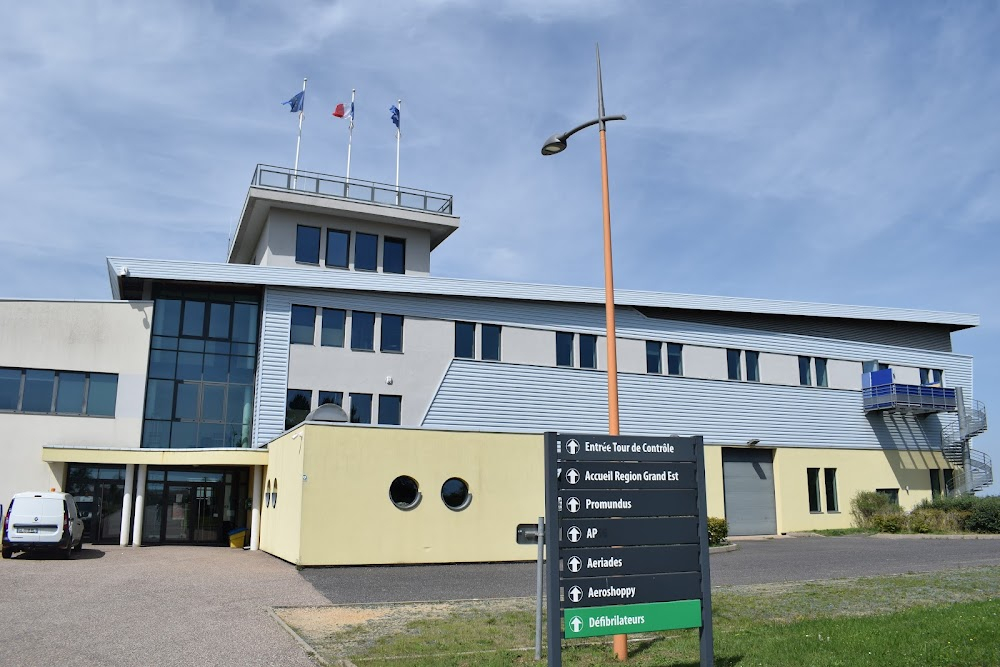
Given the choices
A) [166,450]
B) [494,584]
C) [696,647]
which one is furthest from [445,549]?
[696,647]

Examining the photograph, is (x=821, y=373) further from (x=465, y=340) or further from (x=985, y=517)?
(x=465, y=340)

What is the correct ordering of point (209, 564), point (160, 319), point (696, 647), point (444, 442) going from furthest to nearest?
point (160, 319), point (444, 442), point (209, 564), point (696, 647)

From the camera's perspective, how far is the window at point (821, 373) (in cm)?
3506

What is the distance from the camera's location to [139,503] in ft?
86.4

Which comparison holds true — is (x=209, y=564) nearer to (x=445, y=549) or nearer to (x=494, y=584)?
(x=445, y=549)

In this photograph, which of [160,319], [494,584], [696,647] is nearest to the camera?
[696,647]

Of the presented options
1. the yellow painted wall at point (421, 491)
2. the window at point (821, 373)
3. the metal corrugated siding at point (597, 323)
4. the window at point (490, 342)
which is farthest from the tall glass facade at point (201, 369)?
the window at point (821, 373)

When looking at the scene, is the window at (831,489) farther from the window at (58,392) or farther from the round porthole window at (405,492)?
the window at (58,392)

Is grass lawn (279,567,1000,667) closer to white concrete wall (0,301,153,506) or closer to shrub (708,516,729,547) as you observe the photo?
shrub (708,516,729,547)

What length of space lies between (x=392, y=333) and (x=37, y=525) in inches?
466

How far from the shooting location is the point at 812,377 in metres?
34.9

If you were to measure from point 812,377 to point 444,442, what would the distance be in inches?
770

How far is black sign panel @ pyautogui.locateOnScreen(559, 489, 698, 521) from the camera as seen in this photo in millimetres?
7793

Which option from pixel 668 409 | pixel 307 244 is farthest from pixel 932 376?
pixel 307 244
